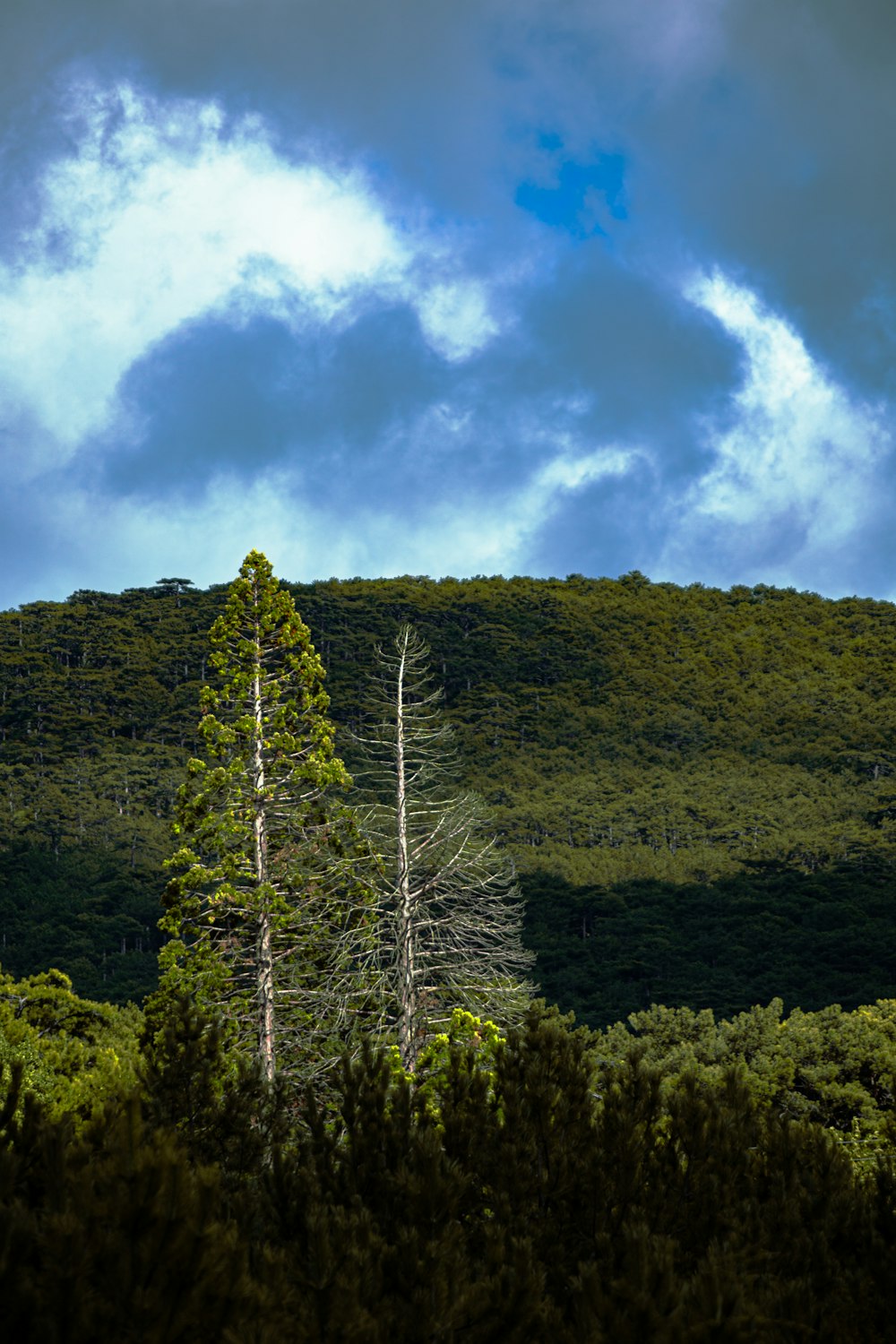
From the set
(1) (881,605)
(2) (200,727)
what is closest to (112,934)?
(2) (200,727)

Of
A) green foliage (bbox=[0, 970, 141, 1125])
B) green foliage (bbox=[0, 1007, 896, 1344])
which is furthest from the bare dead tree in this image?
green foliage (bbox=[0, 1007, 896, 1344])

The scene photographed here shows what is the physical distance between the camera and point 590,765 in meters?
83.6

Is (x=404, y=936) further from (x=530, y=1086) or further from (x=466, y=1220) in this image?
(x=466, y=1220)

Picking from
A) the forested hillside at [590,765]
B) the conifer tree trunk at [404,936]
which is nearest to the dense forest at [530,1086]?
the forested hillside at [590,765]

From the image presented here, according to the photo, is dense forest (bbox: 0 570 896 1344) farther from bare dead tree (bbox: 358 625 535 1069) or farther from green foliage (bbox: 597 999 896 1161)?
bare dead tree (bbox: 358 625 535 1069)

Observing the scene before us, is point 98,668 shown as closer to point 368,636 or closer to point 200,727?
point 368,636

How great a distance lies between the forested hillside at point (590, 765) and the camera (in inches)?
2082

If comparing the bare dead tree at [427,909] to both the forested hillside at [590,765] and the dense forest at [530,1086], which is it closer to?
the dense forest at [530,1086]

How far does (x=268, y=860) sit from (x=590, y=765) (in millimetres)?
68021

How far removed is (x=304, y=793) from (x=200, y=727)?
2.08m

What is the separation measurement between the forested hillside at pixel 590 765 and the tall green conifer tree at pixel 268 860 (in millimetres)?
31989

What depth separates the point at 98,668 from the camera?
95812 millimetres

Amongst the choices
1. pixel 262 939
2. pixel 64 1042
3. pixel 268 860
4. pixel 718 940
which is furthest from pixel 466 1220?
pixel 718 940

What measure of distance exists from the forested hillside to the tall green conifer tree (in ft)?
105
